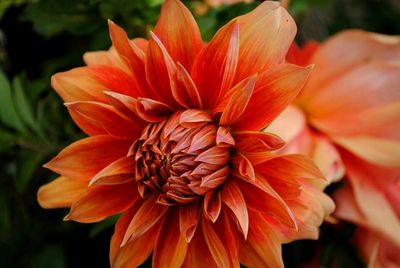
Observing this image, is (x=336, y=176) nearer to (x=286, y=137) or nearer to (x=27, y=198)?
(x=286, y=137)

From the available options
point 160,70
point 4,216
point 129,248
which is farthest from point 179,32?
point 4,216

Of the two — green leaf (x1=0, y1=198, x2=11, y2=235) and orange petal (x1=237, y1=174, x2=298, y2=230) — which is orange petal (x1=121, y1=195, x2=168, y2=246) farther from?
green leaf (x1=0, y1=198, x2=11, y2=235)

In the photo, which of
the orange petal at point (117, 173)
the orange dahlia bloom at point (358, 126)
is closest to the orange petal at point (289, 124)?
the orange dahlia bloom at point (358, 126)

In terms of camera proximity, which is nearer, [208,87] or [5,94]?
[208,87]

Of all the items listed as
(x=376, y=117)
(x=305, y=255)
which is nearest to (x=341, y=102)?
(x=376, y=117)

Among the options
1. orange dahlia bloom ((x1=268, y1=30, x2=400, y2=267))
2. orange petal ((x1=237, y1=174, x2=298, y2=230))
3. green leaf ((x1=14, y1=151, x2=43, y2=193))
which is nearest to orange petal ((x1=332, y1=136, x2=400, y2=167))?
orange dahlia bloom ((x1=268, y1=30, x2=400, y2=267))

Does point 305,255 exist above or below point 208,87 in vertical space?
below
